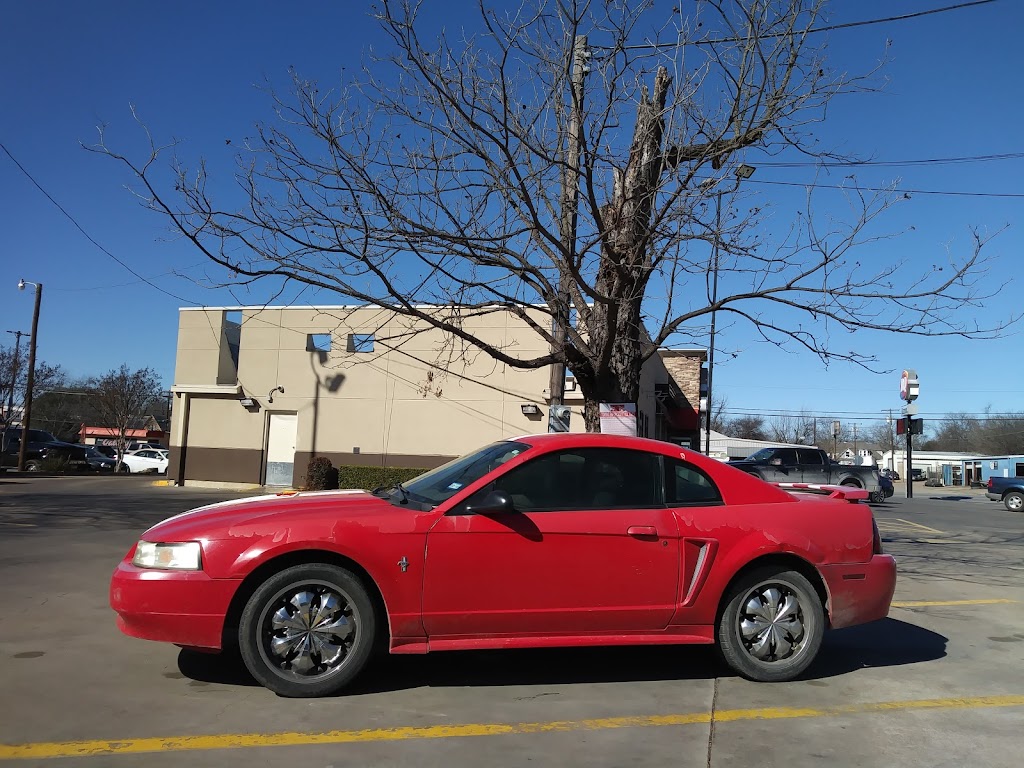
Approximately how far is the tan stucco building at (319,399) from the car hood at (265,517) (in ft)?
54.0

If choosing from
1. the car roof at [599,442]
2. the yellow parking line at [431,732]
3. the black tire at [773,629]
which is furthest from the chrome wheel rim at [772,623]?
the car roof at [599,442]

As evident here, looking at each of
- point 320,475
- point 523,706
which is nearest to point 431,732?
point 523,706

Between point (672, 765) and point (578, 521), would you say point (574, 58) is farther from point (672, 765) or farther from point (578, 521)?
point (672, 765)

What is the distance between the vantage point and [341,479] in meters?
21.9

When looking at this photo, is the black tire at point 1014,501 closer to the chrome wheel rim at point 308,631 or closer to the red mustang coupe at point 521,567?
the red mustang coupe at point 521,567

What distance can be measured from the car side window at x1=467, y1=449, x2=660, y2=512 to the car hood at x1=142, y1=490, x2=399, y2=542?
0.68m

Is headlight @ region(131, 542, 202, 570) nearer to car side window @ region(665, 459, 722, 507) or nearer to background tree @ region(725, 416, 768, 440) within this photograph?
car side window @ region(665, 459, 722, 507)

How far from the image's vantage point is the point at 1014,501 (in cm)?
2591

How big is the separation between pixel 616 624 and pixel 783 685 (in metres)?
1.19

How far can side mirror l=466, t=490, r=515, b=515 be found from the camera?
454 centimetres

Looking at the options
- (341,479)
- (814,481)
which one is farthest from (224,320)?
(814,481)

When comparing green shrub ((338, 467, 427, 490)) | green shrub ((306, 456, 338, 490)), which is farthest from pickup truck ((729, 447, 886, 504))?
green shrub ((306, 456, 338, 490))

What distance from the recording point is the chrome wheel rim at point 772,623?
5.10 m

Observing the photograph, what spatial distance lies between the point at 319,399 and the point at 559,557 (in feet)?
65.9
